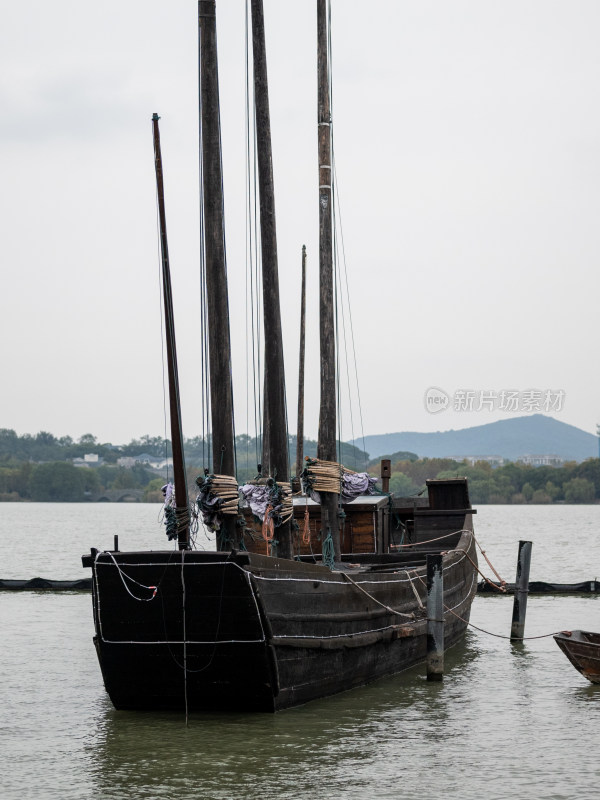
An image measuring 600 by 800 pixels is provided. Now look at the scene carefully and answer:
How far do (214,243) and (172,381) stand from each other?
100 inches

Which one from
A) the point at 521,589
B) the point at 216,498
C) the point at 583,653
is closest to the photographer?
the point at 216,498

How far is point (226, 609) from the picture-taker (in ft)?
47.6

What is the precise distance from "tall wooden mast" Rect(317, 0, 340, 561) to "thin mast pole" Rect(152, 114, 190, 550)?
471 cm

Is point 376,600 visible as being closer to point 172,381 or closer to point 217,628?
point 217,628

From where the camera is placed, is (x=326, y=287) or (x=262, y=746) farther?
(x=326, y=287)

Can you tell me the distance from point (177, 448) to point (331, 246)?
7.07 m

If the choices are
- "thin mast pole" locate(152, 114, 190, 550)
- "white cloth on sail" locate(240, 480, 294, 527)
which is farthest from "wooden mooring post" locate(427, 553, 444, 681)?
"thin mast pole" locate(152, 114, 190, 550)

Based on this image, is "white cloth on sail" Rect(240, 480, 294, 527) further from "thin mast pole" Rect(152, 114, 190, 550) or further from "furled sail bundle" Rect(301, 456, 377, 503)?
"furled sail bundle" Rect(301, 456, 377, 503)

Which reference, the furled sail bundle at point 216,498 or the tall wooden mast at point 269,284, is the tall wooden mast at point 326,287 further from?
the furled sail bundle at point 216,498

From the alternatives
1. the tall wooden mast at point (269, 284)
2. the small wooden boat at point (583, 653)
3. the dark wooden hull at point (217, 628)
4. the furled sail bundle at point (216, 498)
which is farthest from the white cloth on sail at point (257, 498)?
the small wooden boat at point (583, 653)

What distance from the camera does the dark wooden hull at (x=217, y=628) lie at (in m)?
14.5

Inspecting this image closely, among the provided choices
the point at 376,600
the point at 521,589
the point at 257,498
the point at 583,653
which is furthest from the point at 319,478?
the point at 583,653

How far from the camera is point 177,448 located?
1748 cm

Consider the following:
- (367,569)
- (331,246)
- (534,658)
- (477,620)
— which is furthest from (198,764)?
(477,620)
